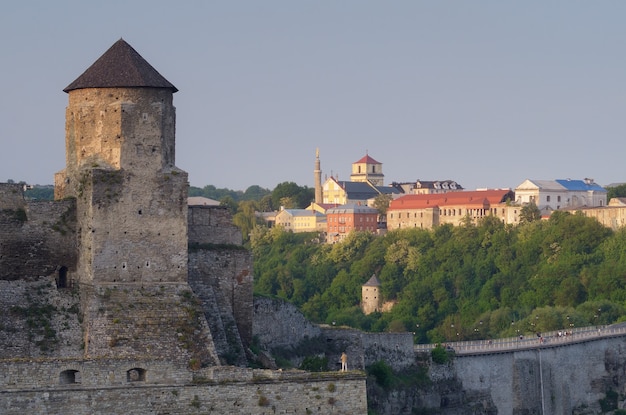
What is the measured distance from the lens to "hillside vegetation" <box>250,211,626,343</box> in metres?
109

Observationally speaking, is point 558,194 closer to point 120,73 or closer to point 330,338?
point 330,338

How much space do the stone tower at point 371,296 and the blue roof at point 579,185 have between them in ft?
131

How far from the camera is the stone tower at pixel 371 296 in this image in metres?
128

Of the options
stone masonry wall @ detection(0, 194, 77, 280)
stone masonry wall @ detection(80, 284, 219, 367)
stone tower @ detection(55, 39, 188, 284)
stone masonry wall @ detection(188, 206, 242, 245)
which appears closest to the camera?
stone masonry wall @ detection(80, 284, 219, 367)

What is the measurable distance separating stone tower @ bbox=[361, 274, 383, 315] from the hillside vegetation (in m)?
0.60

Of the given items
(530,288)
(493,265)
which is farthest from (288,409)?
(493,265)

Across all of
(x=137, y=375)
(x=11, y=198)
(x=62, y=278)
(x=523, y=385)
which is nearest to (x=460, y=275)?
(x=523, y=385)

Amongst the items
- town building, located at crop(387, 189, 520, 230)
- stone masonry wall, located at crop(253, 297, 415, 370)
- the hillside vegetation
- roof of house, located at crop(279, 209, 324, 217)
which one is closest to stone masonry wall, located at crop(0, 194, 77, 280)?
stone masonry wall, located at crop(253, 297, 415, 370)

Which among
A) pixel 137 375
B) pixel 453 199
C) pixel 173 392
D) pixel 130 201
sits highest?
pixel 453 199

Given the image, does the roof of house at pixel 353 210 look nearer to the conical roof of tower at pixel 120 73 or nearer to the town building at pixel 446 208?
the town building at pixel 446 208

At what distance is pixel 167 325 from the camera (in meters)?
41.8

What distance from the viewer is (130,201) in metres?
42.8

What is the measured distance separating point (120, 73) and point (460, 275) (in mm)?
89760

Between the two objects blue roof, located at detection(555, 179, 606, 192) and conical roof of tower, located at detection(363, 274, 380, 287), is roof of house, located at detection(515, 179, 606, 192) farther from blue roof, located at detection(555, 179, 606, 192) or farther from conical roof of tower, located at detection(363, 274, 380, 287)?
conical roof of tower, located at detection(363, 274, 380, 287)
